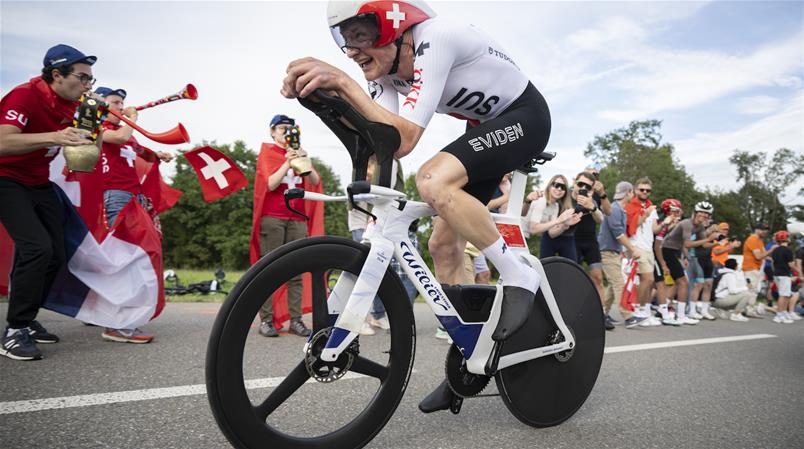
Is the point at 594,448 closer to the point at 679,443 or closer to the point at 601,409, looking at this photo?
the point at 679,443

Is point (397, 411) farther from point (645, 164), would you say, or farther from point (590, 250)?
point (645, 164)

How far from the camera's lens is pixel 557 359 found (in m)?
2.65

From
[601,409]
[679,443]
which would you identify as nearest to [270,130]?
[601,409]

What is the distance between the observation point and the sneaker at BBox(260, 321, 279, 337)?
468 centimetres

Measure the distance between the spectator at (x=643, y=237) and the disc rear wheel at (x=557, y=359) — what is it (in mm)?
5176

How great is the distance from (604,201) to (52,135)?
6794 mm

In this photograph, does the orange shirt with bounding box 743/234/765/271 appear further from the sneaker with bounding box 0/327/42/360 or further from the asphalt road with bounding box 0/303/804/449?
the sneaker with bounding box 0/327/42/360

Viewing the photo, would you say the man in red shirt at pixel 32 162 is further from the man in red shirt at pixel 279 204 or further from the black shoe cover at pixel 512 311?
the black shoe cover at pixel 512 311

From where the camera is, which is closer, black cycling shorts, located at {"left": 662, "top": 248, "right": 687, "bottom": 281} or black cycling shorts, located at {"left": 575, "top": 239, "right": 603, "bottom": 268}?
A: black cycling shorts, located at {"left": 575, "top": 239, "right": 603, "bottom": 268}

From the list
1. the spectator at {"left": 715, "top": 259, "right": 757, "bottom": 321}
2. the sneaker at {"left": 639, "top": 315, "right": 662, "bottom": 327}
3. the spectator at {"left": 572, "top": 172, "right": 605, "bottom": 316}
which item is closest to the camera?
the spectator at {"left": 572, "top": 172, "right": 605, "bottom": 316}

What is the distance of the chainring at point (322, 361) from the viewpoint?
188 centimetres

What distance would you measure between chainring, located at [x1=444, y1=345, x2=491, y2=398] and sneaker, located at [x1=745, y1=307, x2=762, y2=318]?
1099 centimetres

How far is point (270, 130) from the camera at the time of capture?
5.32 meters

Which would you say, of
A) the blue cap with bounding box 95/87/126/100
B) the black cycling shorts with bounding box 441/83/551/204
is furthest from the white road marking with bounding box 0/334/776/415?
the blue cap with bounding box 95/87/126/100
